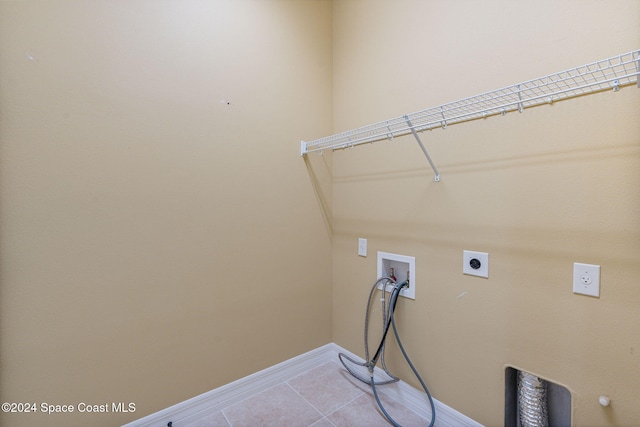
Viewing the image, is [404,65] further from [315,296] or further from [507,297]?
[315,296]

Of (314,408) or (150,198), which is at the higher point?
(150,198)

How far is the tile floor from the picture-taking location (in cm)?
147

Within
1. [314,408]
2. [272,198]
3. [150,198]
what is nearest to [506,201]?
[272,198]

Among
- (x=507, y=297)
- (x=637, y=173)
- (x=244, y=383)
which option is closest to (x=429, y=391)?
(x=507, y=297)

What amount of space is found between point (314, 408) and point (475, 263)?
45.9 inches

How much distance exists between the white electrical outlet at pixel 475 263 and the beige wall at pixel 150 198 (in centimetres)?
97

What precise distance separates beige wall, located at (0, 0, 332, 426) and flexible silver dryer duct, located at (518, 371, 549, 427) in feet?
3.95

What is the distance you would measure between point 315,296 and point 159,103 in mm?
1471

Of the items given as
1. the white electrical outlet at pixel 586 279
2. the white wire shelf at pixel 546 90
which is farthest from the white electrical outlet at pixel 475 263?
the white wire shelf at pixel 546 90

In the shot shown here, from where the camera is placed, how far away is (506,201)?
1208 millimetres

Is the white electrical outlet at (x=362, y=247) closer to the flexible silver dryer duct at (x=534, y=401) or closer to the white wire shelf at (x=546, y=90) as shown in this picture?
the white wire shelf at (x=546, y=90)

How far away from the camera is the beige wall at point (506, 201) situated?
3.20 ft

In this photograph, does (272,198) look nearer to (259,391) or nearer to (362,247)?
(362,247)

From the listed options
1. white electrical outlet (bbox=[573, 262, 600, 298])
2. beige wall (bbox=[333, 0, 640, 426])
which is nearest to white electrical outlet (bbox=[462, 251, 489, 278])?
beige wall (bbox=[333, 0, 640, 426])
